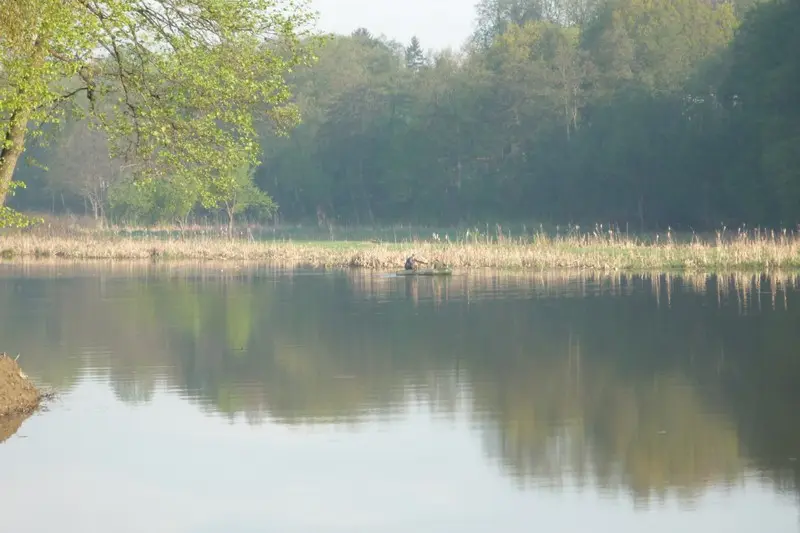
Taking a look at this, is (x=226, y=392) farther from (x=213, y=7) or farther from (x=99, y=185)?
(x=99, y=185)

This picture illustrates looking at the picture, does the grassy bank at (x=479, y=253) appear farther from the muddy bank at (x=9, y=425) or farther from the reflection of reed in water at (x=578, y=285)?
the muddy bank at (x=9, y=425)

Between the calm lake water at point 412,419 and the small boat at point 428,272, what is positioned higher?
the small boat at point 428,272

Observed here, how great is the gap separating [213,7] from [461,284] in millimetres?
23800

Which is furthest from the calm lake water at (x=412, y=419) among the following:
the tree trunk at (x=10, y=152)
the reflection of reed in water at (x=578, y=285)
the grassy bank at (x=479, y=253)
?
the grassy bank at (x=479, y=253)

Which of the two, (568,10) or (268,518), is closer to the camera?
(268,518)

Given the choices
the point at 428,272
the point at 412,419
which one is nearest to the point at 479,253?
the point at 428,272

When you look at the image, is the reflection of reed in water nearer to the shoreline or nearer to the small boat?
the small boat

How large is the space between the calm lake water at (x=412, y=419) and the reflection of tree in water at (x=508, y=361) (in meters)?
0.07

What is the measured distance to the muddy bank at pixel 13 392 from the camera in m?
18.9

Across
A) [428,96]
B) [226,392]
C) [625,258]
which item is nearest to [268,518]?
[226,392]

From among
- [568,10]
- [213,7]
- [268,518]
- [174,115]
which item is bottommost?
[268,518]

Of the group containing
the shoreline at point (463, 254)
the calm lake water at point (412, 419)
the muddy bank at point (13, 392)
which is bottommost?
the calm lake water at point (412, 419)

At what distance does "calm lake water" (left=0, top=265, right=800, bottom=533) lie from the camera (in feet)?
43.8

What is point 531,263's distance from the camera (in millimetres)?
51438
